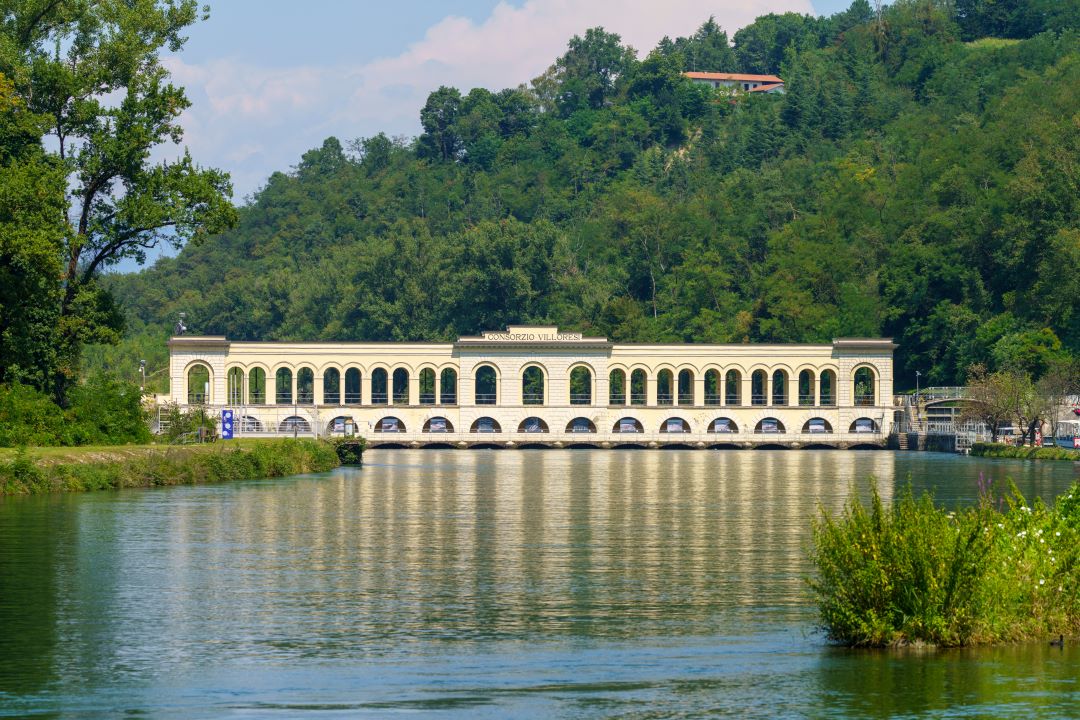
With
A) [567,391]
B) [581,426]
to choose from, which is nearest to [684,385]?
[581,426]

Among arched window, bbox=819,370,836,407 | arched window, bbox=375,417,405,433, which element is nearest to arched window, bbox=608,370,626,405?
arched window, bbox=819,370,836,407

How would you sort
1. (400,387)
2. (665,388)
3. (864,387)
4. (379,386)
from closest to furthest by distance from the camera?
(864,387), (379,386), (665,388), (400,387)

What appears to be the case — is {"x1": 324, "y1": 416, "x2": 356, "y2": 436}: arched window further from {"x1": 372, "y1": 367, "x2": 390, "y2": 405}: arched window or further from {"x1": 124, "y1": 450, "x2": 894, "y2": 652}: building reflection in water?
{"x1": 124, "y1": 450, "x2": 894, "y2": 652}: building reflection in water

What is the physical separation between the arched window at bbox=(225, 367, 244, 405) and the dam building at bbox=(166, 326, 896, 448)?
0.72 ft

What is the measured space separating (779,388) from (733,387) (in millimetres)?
6021

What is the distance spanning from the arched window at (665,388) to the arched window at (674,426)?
1.65 meters

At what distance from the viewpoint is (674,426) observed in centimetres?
12019

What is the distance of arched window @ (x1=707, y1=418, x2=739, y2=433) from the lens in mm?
119312

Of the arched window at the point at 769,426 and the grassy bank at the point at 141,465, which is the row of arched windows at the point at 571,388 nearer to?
the arched window at the point at 769,426

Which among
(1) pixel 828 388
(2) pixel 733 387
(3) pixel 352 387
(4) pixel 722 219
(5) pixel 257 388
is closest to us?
(5) pixel 257 388

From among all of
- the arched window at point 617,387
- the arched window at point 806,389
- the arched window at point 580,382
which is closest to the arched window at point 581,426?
the arched window at point 580,382

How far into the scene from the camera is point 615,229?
15675 cm

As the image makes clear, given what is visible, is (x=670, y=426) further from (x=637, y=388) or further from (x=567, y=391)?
(x=637, y=388)

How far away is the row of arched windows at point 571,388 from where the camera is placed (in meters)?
120
